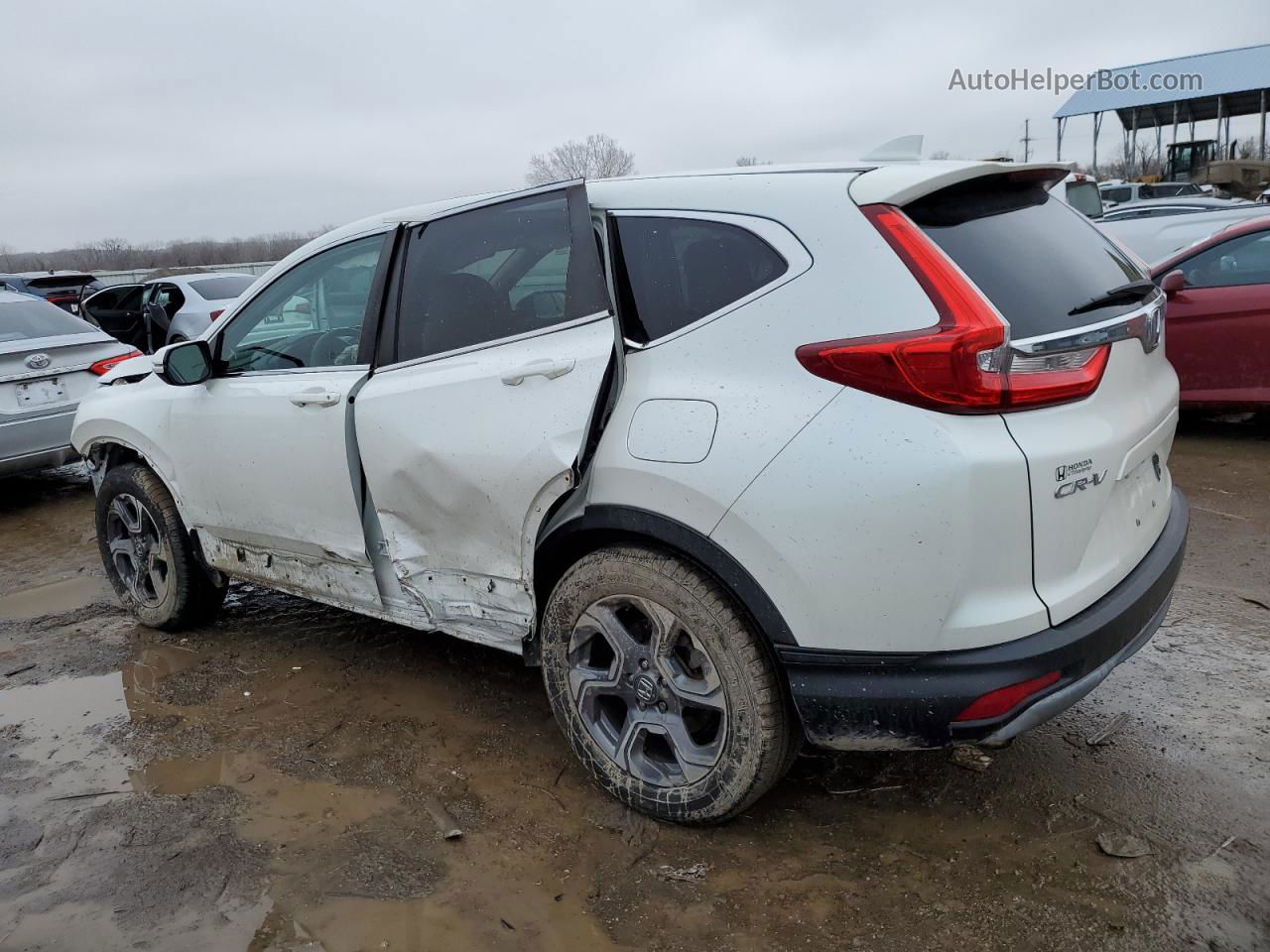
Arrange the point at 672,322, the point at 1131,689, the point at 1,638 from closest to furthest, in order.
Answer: the point at 672,322
the point at 1131,689
the point at 1,638

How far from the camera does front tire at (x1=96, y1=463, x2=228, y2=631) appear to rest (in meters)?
4.27

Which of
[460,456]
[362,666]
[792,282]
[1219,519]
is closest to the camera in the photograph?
[792,282]

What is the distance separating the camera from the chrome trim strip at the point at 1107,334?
224 cm

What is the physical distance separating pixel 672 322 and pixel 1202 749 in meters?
2.15

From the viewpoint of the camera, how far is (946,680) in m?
2.24

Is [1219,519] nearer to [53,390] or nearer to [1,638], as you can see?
[1,638]

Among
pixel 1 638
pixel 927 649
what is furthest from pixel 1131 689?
pixel 1 638

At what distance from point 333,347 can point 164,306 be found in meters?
12.4

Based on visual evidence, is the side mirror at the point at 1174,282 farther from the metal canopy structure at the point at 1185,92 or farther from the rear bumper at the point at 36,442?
the metal canopy structure at the point at 1185,92

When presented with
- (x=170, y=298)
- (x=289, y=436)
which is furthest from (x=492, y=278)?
(x=170, y=298)

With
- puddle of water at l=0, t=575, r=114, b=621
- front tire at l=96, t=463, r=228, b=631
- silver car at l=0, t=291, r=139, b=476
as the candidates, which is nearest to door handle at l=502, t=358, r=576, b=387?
front tire at l=96, t=463, r=228, b=631

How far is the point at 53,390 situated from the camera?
22.7 ft

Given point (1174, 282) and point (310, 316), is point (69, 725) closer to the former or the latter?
point (310, 316)

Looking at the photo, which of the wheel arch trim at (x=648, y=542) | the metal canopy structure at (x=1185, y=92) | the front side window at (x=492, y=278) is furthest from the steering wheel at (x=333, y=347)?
the metal canopy structure at (x=1185, y=92)
